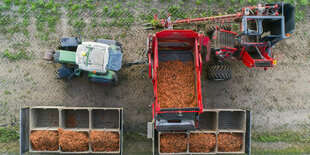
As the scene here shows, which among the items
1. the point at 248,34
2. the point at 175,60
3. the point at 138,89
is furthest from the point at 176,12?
the point at 138,89

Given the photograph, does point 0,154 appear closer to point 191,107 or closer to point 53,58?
point 53,58

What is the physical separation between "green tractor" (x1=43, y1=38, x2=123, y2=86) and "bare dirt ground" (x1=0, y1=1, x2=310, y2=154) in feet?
2.23

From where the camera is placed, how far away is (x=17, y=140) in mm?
8242

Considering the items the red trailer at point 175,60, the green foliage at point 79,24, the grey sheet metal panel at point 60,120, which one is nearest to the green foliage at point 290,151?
the red trailer at point 175,60

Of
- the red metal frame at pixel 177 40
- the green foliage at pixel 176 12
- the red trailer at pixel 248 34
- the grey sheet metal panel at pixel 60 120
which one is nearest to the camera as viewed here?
the red metal frame at pixel 177 40

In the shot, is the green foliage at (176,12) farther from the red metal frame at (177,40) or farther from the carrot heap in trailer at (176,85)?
the carrot heap in trailer at (176,85)

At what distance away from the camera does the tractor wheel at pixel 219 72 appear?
7691 millimetres

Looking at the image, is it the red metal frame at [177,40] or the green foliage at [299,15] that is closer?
the red metal frame at [177,40]

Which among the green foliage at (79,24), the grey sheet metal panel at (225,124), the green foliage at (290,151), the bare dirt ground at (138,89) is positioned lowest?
the green foliage at (290,151)

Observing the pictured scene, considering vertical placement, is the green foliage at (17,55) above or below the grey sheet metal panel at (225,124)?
above

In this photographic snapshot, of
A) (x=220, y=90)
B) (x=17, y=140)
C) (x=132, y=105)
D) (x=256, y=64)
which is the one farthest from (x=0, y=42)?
(x=256, y=64)

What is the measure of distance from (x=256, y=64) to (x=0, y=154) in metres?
9.99

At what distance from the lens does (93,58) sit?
6.95 m

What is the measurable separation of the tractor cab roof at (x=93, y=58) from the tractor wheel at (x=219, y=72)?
150 inches
